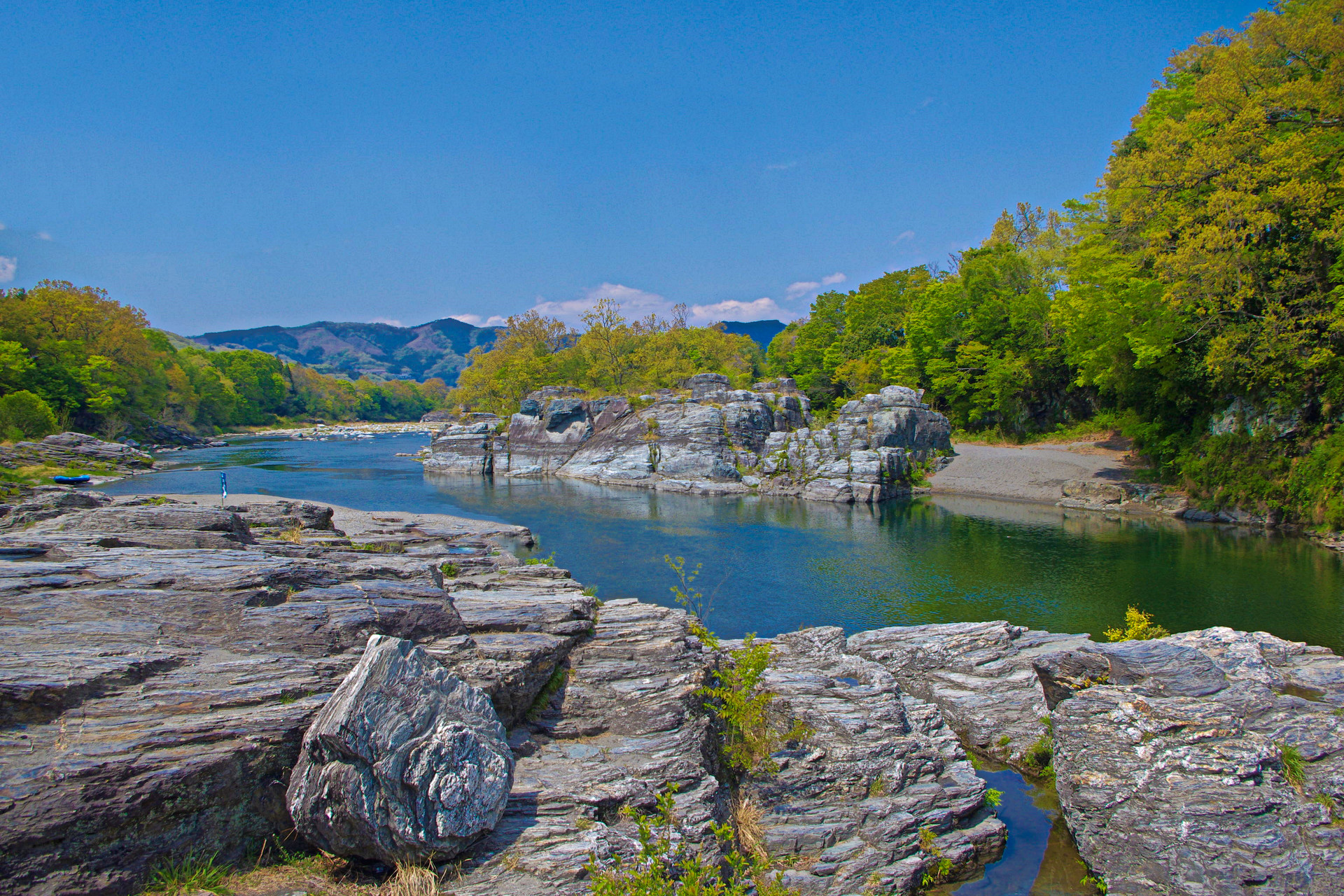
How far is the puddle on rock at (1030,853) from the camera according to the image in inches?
381

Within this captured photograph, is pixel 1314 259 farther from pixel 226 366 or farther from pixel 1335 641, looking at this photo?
pixel 226 366

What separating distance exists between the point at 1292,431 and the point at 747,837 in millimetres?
36806

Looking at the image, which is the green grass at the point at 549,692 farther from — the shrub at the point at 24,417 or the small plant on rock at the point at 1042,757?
the shrub at the point at 24,417

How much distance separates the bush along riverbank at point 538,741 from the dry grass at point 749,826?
47 millimetres

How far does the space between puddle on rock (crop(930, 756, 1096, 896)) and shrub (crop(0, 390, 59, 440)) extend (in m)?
72.0

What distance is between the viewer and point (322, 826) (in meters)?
6.93

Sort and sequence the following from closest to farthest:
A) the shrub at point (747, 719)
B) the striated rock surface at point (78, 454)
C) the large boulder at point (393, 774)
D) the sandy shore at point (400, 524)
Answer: the large boulder at point (393, 774)
the shrub at point (747, 719)
the sandy shore at point (400, 524)
the striated rock surface at point (78, 454)

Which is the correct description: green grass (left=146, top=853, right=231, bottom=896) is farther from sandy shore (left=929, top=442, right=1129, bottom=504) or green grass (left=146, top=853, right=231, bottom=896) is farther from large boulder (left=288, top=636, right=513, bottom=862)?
sandy shore (left=929, top=442, right=1129, bottom=504)

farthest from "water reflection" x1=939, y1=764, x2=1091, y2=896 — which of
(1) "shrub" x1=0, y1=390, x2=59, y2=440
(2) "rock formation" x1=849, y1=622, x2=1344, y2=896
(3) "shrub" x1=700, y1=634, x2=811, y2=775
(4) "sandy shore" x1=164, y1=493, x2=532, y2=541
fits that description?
(1) "shrub" x1=0, y1=390, x2=59, y2=440

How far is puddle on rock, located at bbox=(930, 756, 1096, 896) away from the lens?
9.69 metres

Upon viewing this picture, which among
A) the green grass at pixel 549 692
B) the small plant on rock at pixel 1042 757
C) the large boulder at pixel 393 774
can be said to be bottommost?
the small plant on rock at pixel 1042 757

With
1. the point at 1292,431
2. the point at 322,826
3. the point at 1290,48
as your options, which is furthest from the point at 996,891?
the point at 1290,48

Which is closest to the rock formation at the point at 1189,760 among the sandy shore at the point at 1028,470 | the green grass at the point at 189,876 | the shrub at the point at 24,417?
the green grass at the point at 189,876

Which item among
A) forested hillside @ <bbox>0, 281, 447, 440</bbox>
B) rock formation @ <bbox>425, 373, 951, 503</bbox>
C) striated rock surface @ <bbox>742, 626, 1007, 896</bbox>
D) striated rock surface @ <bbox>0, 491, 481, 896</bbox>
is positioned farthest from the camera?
forested hillside @ <bbox>0, 281, 447, 440</bbox>
